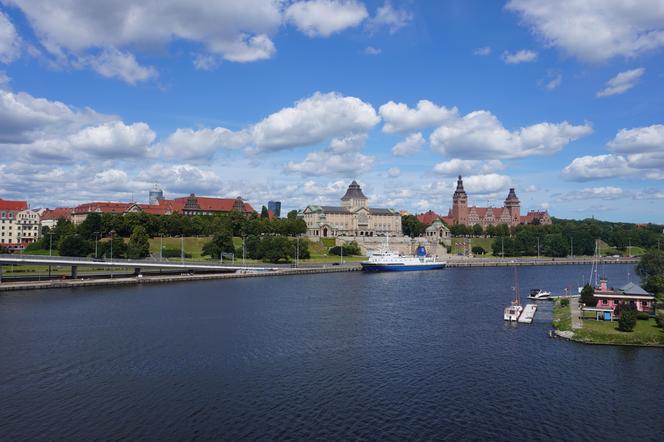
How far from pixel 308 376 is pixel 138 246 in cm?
8290

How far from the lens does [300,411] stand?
30953mm

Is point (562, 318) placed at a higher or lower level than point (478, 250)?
lower

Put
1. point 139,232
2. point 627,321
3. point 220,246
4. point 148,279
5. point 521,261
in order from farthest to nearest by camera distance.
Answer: point 521,261
point 220,246
point 139,232
point 148,279
point 627,321

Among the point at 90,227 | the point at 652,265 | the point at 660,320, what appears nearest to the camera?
the point at 660,320

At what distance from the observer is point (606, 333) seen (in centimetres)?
4634

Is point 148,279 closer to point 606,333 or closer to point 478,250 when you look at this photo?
point 606,333

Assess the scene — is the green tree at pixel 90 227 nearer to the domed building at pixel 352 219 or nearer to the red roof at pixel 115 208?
the red roof at pixel 115 208

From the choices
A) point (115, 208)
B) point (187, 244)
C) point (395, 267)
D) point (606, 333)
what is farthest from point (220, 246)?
point (606, 333)

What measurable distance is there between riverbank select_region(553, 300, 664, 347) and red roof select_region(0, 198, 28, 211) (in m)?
153

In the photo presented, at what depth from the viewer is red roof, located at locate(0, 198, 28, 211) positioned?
153 meters

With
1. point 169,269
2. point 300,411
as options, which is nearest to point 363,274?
point 169,269

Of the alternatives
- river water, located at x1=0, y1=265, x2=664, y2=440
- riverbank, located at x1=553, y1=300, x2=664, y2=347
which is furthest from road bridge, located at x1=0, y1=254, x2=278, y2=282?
riverbank, located at x1=553, y1=300, x2=664, y2=347

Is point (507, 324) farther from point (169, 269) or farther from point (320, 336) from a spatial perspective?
point (169, 269)

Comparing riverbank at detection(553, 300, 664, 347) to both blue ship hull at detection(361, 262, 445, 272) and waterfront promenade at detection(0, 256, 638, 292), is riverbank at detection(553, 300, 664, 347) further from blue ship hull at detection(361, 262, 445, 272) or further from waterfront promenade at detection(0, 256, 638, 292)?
blue ship hull at detection(361, 262, 445, 272)
